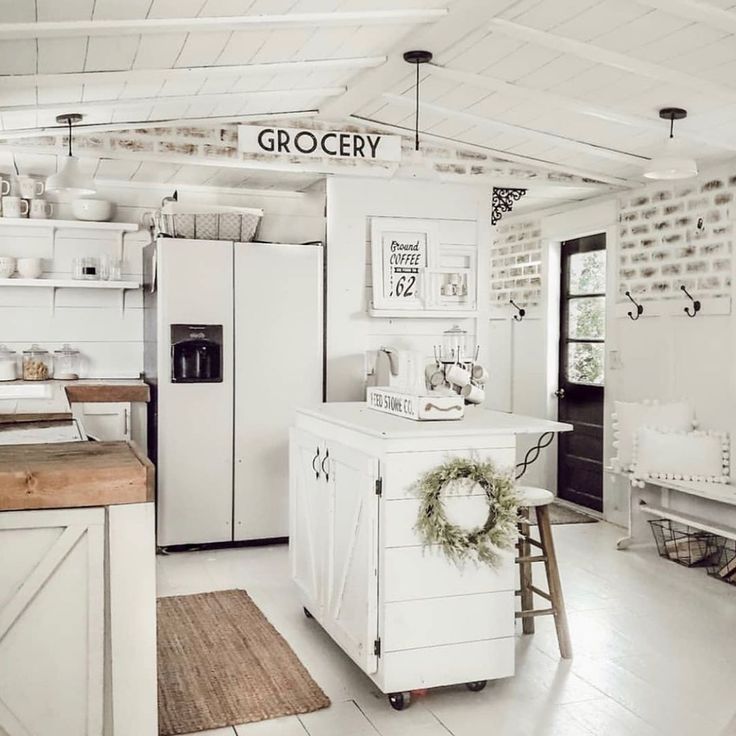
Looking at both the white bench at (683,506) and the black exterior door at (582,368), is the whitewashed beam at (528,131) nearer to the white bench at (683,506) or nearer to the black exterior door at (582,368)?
the black exterior door at (582,368)

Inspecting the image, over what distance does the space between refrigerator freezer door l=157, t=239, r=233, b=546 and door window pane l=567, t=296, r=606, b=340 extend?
2.87 metres

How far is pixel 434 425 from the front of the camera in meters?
3.21

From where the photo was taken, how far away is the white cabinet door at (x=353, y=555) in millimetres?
3066

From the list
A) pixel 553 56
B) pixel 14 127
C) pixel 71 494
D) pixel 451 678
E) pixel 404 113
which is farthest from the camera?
pixel 404 113

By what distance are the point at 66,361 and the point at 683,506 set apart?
4.09 metres

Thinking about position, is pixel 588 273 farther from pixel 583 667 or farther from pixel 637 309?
pixel 583 667

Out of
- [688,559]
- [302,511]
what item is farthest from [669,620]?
[302,511]

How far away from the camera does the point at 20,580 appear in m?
1.82

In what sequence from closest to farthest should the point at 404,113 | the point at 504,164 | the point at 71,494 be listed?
the point at 71,494 < the point at 404,113 < the point at 504,164

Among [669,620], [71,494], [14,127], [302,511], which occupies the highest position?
[14,127]

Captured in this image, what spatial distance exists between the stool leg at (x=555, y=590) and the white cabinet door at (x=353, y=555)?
0.88 m

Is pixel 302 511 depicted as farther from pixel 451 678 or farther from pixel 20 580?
pixel 20 580

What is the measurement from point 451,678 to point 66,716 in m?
1.63

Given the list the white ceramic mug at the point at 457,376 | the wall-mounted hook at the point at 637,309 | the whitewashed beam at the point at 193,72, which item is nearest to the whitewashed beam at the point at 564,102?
the whitewashed beam at the point at 193,72
